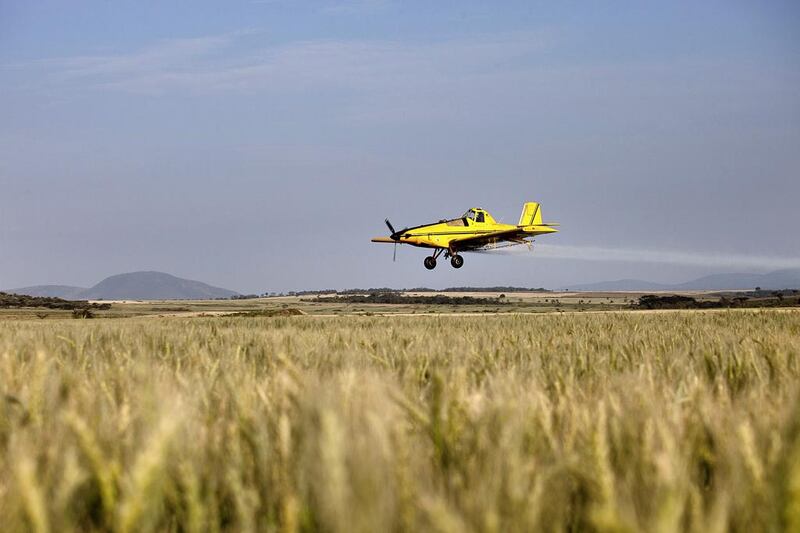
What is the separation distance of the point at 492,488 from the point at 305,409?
54 centimetres

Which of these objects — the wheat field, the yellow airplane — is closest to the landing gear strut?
the yellow airplane

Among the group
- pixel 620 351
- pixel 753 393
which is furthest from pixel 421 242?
pixel 753 393

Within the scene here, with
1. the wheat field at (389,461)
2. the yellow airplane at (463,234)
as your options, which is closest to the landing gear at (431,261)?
the yellow airplane at (463,234)

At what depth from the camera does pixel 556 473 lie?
170 centimetres

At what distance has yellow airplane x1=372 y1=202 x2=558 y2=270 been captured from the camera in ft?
122

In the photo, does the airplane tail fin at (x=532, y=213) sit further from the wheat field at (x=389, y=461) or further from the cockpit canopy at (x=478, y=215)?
the wheat field at (x=389, y=461)

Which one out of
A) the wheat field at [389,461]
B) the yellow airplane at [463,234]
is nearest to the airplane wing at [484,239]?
the yellow airplane at [463,234]

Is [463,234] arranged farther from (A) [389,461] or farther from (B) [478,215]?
(A) [389,461]

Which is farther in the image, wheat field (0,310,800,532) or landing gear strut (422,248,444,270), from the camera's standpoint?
landing gear strut (422,248,444,270)

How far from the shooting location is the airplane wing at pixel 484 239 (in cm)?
3725

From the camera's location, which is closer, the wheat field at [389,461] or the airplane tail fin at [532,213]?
the wheat field at [389,461]

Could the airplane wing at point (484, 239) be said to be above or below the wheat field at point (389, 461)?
above

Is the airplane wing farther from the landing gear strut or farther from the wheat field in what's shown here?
the wheat field

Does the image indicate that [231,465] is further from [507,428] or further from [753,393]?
[753,393]
